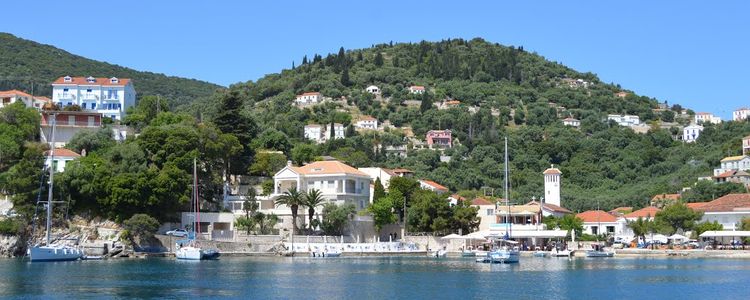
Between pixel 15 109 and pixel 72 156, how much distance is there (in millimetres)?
8649

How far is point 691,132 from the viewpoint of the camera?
152m

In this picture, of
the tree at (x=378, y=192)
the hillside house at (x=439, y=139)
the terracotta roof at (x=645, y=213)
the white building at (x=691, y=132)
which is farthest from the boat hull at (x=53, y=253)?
the white building at (x=691, y=132)

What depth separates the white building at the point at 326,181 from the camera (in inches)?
2921

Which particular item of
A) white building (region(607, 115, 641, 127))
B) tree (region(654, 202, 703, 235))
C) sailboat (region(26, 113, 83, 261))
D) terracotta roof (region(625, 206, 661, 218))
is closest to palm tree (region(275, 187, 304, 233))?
sailboat (region(26, 113, 83, 261))

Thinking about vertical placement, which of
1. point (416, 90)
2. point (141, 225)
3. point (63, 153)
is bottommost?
point (141, 225)

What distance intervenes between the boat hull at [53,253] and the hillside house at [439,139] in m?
80.9

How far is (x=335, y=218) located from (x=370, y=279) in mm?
23134

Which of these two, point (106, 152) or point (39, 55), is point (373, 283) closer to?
point (106, 152)

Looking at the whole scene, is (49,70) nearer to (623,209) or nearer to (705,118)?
(623,209)

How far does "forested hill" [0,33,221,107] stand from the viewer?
142m

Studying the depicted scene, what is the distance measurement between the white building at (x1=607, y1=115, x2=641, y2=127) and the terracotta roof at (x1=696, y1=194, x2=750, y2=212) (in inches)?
3043

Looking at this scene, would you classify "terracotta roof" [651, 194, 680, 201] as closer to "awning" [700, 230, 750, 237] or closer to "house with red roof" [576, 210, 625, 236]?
"house with red roof" [576, 210, 625, 236]

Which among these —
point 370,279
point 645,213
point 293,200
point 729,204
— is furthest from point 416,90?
point 370,279

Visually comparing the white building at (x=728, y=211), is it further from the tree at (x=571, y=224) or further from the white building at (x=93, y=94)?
the white building at (x=93, y=94)
